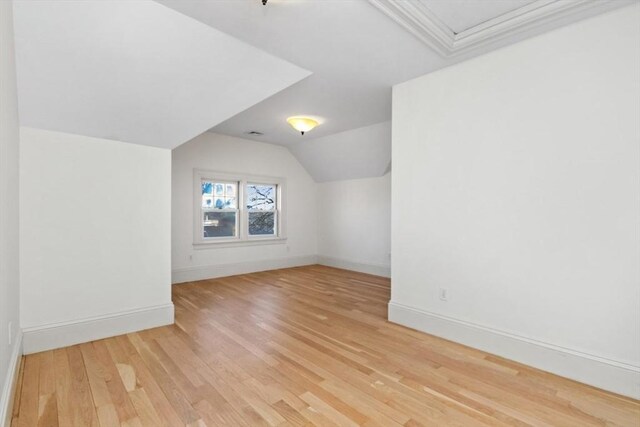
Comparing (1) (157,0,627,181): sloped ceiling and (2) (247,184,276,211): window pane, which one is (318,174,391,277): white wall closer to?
(2) (247,184,276,211): window pane

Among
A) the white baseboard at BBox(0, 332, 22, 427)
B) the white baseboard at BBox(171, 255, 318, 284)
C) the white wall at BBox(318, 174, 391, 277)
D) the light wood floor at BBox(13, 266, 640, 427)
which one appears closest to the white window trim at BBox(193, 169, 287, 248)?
the white baseboard at BBox(171, 255, 318, 284)

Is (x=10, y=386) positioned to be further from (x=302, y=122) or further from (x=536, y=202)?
(x=302, y=122)

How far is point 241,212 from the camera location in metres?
5.89

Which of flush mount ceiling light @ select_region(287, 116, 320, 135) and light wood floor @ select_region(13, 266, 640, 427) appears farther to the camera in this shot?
flush mount ceiling light @ select_region(287, 116, 320, 135)

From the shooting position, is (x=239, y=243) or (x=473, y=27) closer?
(x=473, y=27)

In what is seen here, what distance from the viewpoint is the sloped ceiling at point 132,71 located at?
1.91m

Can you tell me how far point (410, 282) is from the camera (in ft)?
10.3

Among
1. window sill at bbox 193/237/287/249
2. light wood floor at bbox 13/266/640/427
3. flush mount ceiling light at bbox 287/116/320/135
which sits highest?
flush mount ceiling light at bbox 287/116/320/135

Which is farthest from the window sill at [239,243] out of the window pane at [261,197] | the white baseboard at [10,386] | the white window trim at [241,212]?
the white baseboard at [10,386]

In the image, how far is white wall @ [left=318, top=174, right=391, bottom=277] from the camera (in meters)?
5.75

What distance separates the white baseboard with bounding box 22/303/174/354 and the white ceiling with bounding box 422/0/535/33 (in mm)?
3666

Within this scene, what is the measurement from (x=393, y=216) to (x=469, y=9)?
192 centimetres

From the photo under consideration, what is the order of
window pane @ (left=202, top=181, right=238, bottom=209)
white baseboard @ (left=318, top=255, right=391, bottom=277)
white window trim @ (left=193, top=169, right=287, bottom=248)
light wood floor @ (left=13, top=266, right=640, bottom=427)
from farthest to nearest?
white baseboard @ (left=318, top=255, right=391, bottom=277)
window pane @ (left=202, top=181, right=238, bottom=209)
white window trim @ (left=193, top=169, right=287, bottom=248)
light wood floor @ (left=13, top=266, right=640, bottom=427)

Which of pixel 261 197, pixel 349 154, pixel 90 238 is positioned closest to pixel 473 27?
pixel 349 154
